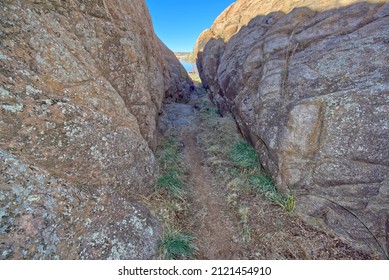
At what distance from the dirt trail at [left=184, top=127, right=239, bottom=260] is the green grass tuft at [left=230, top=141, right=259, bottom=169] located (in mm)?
1111

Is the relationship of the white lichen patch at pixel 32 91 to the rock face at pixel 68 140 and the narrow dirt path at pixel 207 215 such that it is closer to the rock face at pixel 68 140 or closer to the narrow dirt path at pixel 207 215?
the rock face at pixel 68 140

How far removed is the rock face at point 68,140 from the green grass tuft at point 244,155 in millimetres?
3071

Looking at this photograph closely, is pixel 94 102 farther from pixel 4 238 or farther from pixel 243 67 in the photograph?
pixel 243 67

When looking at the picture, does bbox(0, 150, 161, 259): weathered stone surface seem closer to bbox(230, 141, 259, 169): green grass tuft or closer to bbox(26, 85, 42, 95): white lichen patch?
bbox(26, 85, 42, 95): white lichen patch

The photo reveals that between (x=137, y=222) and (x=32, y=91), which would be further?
(x=137, y=222)

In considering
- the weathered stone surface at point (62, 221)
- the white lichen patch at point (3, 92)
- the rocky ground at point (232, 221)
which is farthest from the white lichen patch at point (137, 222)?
the white lichen patch at point (3, 92)

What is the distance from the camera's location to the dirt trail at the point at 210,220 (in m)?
3.84

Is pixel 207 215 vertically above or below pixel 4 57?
below

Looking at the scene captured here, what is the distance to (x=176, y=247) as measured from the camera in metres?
3.69

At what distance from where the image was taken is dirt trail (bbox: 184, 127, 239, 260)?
384 cm

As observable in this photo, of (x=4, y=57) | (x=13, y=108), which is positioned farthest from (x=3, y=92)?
(x=4, y=57)

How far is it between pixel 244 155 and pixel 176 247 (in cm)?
361

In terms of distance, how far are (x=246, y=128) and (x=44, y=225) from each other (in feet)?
19.3

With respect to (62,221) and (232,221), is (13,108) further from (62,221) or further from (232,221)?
(232,221)
